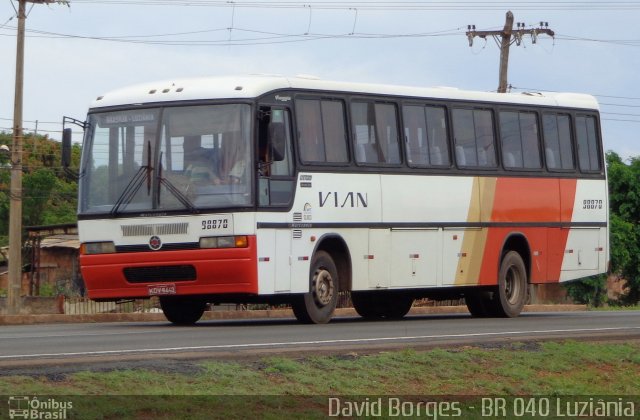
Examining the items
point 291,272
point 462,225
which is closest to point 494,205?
point 462,225

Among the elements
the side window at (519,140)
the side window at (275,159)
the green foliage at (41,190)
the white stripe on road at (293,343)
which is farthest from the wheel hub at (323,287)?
the green foliage at (41,190)

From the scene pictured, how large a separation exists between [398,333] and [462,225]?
5.47 m

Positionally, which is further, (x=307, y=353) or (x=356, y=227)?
(x=356, y=227)

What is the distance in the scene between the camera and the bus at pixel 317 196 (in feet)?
62.1

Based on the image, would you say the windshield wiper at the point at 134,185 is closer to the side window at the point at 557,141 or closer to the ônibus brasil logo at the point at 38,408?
the side window at the point at 557,141

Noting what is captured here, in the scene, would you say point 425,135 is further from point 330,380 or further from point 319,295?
point 330,380

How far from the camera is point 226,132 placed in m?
19.0

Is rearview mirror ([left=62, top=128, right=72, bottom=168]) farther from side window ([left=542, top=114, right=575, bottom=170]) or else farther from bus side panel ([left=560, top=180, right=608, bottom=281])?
bus side panel ([left=560, top=180, right=608, bottom=281])

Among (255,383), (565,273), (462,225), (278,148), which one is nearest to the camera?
(255,383)

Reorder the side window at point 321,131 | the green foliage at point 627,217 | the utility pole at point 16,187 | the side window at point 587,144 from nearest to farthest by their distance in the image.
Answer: the side window at point 321,131 → the side window at point 587,144 → the utility pole at point 16,187 → the green foliage at point 627,217

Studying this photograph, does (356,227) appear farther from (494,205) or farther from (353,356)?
(353,356)

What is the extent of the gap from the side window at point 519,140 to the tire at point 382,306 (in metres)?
2.91

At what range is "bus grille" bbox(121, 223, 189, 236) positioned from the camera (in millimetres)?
18984

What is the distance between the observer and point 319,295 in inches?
792
